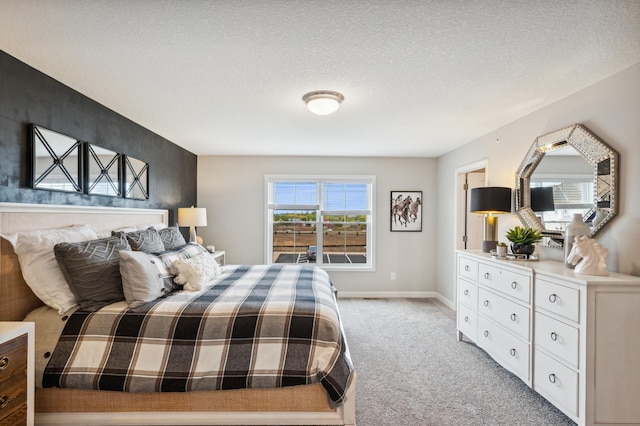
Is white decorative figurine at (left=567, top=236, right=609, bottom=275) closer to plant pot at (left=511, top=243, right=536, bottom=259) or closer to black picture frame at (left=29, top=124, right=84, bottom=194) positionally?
plant pot at (left=511, top=243, right=536, bottom=259)

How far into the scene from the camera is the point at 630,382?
6.08 feet

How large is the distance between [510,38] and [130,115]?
3.24 m

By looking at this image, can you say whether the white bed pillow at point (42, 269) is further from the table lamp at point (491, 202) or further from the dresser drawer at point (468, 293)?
the table lamp at point (491, 202)

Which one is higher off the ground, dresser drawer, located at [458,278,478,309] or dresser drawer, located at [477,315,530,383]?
dresser drawer, located at [458,278,478,309]

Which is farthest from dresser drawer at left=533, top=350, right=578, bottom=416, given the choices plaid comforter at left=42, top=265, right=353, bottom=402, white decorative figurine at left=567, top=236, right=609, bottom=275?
plaid comforter at left=42, top=265, right=353, bottom=402

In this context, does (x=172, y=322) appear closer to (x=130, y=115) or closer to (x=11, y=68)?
(x=11, y=68)

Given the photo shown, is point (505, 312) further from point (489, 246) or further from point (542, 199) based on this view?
point (542, 199)

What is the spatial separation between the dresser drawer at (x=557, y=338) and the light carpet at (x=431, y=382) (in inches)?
18.2

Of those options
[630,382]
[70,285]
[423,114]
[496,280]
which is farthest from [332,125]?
[630,382]

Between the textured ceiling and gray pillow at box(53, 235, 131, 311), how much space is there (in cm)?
122

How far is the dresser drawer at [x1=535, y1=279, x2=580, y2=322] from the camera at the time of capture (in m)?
1.92

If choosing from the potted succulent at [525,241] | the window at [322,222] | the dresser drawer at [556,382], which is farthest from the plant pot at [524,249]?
the window at [322,222]

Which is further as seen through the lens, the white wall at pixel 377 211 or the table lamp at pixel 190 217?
the white wall at pixel 377 211

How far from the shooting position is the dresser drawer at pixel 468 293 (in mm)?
3043
